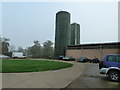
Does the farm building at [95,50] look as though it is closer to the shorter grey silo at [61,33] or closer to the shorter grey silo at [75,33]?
the shorter grey silo at [61,33]

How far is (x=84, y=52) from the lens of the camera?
1606 inches

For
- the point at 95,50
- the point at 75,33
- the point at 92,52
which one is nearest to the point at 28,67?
the point at 92,52

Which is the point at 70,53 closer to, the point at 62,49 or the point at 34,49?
the point at 62,49

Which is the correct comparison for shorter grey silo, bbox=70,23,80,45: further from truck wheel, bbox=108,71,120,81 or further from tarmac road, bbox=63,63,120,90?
truck wheel, bbox=108,71,120,81

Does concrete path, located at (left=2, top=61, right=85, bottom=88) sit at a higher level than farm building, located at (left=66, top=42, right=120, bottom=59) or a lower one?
lower

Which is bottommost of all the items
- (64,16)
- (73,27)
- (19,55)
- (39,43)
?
(19,55)

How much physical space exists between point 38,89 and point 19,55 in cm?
3738

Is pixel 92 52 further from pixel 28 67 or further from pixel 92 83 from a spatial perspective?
pixel 92 83

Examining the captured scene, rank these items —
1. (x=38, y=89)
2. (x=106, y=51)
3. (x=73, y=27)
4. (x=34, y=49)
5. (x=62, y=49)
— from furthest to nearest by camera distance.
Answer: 1. (x=34, y=49)
2. (x=73, y=27)
3. (x=62, y=49)
4. (x=106, y=51)
5. (x=38, y=89)

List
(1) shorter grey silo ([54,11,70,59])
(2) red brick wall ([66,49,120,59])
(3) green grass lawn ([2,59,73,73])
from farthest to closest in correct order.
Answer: (1) shorter grey silo ([54,11,70,59]) < (2) red brick wall ([66,49,120,59]) < (3) green grass lawn ([2,59,73,73])

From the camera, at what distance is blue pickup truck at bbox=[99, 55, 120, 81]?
716 centimetres

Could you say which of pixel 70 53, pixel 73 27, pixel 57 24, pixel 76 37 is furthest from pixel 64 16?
pixel 70 53

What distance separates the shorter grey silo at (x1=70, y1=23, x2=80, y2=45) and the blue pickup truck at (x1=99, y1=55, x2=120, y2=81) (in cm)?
4606

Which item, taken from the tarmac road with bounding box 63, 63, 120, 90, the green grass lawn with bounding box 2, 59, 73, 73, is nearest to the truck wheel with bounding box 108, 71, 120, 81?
the tarmac road with bounding box 63, 63, 120, 90
